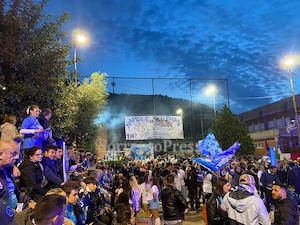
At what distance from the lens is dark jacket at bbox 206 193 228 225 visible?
21.6 feet

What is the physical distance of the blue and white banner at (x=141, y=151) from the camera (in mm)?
31500

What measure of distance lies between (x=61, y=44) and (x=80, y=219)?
294 inches

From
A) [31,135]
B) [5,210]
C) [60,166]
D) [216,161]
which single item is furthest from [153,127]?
[5,210]

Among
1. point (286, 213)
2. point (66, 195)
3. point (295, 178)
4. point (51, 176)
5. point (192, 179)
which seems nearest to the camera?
point (66, 195)

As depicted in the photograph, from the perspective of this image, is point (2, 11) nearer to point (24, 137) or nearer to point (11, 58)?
point (11, 58)

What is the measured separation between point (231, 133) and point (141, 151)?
27.2ft

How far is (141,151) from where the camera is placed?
104ft

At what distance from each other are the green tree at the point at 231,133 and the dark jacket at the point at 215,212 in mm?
25838

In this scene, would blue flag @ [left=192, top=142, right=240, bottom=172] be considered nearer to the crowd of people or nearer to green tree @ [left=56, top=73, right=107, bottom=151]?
the crowd of people

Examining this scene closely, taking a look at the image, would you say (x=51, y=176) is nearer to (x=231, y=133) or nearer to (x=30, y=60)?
(x=30, y=60)

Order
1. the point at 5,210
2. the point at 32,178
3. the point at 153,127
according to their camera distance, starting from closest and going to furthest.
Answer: the point at 5,210 < the point at 32,178 < the point at 153,127

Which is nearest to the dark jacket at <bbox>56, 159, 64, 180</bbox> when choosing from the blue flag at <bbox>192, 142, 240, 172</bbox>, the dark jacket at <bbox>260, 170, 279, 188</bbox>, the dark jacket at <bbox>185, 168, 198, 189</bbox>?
the blue flag at <bbox>192, 142, 240, 172</bbox>

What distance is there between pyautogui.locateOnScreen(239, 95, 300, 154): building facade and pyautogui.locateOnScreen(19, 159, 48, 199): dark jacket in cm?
3543

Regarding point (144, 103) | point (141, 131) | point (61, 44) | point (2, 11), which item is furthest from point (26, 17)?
point (144, 103)
